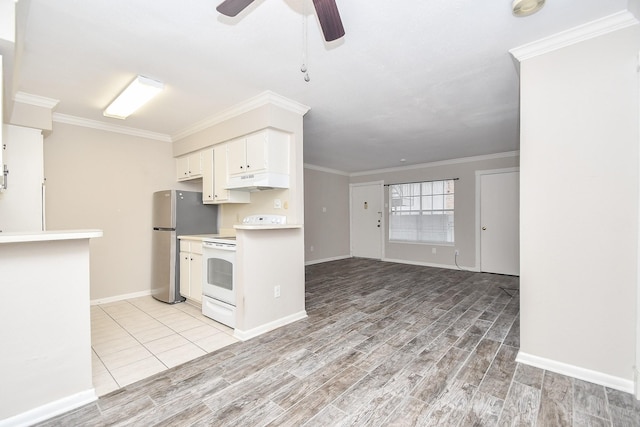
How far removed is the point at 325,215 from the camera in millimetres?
6887

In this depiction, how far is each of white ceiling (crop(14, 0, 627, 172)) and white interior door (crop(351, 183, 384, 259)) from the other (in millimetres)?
3558

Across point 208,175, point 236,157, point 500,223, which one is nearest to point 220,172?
point 208,175

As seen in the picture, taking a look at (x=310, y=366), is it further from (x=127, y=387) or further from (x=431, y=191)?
(x=431, y=191)

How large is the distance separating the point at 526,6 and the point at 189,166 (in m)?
3.90

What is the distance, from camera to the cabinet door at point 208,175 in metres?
3.63

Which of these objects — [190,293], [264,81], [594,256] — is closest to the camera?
[594,256]

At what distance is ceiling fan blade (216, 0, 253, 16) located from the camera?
1.32 meters

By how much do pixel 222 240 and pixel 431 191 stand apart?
4.84m

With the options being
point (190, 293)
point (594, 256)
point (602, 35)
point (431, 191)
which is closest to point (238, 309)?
point (190, 293)

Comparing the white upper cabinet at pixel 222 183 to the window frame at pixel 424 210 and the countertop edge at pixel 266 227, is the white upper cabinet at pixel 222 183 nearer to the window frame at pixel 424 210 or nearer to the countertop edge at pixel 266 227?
the countertop edge at pixel 266 227

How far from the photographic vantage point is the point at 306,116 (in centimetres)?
340

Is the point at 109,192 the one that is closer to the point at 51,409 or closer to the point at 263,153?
the point at 263,153

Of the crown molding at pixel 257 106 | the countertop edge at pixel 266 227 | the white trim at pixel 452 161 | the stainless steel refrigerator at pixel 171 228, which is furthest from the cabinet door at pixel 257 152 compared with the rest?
the white trim at pixel 452 161

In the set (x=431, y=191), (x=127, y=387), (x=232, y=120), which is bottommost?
(x=127, y=387)
